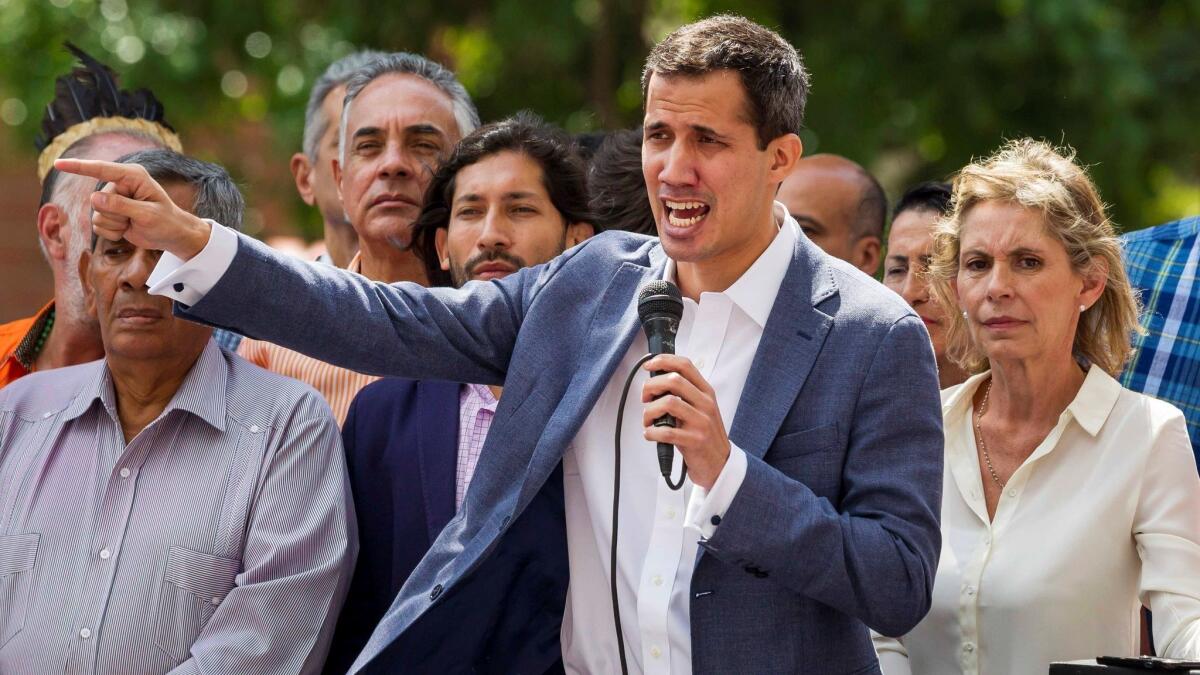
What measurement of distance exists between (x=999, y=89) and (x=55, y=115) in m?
5.35

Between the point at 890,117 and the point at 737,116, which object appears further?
the point at 890,117

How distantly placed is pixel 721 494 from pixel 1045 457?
143cm

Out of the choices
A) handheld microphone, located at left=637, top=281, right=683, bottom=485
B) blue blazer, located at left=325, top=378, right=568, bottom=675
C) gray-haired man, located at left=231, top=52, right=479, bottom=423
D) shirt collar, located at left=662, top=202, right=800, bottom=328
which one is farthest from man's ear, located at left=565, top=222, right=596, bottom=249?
handheld microphone, located at left=637, top=281, right=683, bottom=485

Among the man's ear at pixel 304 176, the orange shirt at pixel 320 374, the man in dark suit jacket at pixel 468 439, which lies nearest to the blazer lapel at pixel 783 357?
the man in dark suit jacket at pixel 468 439

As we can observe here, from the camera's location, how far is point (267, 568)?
4.05 m

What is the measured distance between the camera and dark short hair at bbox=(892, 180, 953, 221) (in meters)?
5.48

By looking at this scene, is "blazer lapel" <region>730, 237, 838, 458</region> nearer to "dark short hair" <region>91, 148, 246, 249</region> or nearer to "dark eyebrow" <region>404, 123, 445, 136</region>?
"dark short hair" <region>91, 148, 246, 249</region>

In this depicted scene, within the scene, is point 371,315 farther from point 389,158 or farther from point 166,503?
point 389,158

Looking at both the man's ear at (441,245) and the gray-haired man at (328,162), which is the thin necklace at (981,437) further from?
the gray-haired man at (328,162)

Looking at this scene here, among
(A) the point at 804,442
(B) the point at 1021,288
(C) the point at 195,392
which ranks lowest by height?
(A) the point at 804,442

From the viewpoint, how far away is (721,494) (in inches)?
126

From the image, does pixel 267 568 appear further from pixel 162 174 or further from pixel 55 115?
pixel 55 115

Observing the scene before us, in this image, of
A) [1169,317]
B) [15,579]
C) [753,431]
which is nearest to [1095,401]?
[1169,317]

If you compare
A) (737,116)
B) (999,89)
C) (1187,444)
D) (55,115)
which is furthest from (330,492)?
(999,89)
